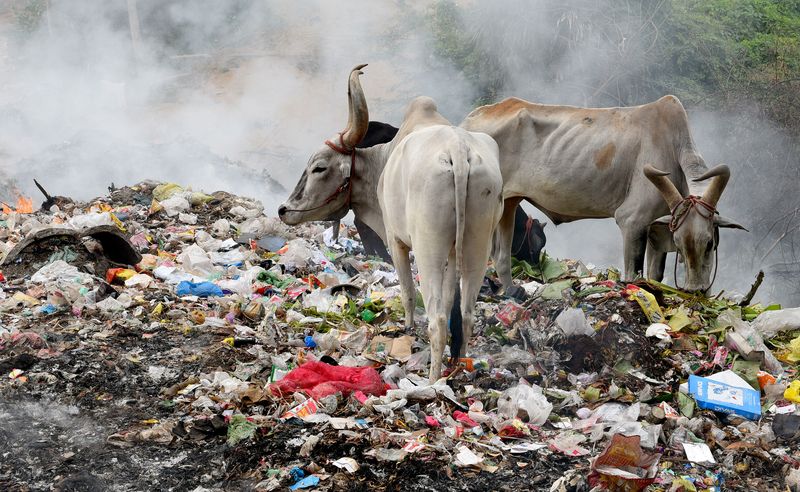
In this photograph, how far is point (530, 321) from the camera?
5617 mm

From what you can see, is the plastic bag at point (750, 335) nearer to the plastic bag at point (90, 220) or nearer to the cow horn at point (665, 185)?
the cow horn at point (665, 185)

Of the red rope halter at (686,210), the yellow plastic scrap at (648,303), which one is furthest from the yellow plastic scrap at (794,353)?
the red rope halter at (686,210)

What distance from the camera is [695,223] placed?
6.23 metres

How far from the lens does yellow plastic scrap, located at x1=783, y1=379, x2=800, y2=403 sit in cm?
471

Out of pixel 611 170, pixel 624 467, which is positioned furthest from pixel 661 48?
pixel 624 467

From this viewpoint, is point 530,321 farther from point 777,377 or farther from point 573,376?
point 777,377

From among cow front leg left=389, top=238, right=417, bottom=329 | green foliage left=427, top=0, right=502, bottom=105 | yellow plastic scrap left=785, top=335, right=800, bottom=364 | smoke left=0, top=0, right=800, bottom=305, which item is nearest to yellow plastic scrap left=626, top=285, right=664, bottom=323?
yellow plastic scrap left=785, top=335, right=800, bottom=364

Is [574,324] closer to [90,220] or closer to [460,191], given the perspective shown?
[460,191]

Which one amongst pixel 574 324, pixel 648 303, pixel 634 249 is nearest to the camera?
pixel 574 324

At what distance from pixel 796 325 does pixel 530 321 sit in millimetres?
1713

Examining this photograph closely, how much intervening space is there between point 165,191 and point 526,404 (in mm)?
6544

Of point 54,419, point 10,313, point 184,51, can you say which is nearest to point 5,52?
point 184,51

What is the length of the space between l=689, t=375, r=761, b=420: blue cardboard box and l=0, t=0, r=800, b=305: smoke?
685 cm

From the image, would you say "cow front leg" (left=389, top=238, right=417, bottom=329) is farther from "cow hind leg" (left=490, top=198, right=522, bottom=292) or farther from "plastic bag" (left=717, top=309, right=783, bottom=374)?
"plastic bag" (left=717, top=309, right=783, bottom=374)
